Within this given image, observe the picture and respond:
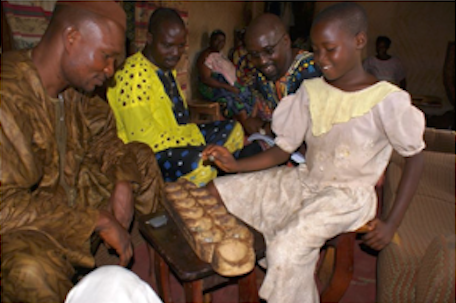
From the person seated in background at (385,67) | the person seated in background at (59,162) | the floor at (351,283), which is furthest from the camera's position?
the person seated in background at (385,67)

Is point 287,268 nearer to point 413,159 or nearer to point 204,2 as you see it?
point 413,159

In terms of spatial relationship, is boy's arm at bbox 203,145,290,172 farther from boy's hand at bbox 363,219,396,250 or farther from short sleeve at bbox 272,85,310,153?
boy's hand at bbox 363,219,396,250

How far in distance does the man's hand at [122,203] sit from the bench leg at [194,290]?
19.7 inches

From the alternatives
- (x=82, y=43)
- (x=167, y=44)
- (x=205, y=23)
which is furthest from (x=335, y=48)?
(x=205, y=23)

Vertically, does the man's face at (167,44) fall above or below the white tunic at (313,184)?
above

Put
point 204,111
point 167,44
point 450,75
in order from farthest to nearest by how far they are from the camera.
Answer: point 450,75 < point 204,111 < point 167,44

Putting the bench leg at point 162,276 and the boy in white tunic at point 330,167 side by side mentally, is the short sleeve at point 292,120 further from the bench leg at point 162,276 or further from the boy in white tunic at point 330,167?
the bench leg at point 162,276

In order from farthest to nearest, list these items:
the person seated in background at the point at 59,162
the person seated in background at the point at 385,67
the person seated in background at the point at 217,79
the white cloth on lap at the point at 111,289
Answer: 1. the person seated in background at the point at 385,67
2. the person seated in background at the point at 217,79
3. the person seated in background at the point at 59,162
4. the white cloth on lap at the point at 111,289

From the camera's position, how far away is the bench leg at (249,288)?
5.51 feet

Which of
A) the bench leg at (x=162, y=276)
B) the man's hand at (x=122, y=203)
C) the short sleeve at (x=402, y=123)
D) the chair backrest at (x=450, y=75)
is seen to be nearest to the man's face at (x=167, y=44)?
the man's hand at (x=122, y=203)

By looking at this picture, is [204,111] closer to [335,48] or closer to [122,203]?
[122,203]

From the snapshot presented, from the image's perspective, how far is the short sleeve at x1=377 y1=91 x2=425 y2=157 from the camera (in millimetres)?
1576

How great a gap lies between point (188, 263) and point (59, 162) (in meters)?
0.87

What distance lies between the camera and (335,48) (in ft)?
5.57
